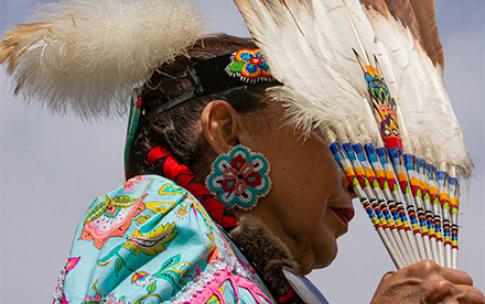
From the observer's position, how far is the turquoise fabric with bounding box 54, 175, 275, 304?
9.03 feet

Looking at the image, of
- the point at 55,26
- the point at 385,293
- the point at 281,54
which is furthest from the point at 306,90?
the point at 55,26

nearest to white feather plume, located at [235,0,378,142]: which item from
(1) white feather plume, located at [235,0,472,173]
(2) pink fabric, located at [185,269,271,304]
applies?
(1) white feather plume, located at [235,0,472,173]

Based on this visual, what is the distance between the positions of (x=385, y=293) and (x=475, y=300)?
224mm

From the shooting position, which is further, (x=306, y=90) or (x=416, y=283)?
(x=306, y=90)

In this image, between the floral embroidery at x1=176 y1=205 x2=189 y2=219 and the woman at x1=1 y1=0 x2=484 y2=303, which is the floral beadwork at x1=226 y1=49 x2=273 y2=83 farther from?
the floral embroidery at x1=176 y1=205 x2=189 y2=219

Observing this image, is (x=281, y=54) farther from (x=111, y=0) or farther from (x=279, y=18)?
(x=111, y=0)

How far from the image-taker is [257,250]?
10.9 feet

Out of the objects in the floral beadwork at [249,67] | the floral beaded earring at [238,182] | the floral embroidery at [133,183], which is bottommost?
the floral beaded earring at [238,182]

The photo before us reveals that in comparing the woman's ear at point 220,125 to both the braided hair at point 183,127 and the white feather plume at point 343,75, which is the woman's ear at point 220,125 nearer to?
the braided hair at point 183,127

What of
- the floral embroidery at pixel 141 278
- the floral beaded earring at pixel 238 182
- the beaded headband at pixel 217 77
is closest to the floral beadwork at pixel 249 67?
the beaded headband at pixel 217 77

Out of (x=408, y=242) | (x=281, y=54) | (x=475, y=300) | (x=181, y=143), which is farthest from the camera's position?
(x=181, y=143)

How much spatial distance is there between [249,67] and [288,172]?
0.37 meters

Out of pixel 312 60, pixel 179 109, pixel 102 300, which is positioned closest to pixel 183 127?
pixel 179 109

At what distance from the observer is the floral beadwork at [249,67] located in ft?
11.3
